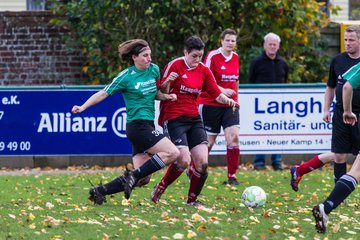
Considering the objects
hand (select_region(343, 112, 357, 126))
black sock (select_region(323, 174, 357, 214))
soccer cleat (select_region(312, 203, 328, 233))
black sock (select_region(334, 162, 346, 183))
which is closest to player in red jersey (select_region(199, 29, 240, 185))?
black sock (select_region(334, 162, 346, 183))

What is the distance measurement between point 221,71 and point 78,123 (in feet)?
12.3

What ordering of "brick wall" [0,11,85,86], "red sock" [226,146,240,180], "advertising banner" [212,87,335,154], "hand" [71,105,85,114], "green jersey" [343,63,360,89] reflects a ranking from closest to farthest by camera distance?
1. "green jersey" [343,63,360,89]
2. "hand" [71,105,85,114]
3. "red sock" [226,146,240,180]
4. "advertising banner" [212,87,335,154]
5. "brick wall" [0,11,85,86]

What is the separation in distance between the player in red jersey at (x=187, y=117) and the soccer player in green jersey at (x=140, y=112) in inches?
9.1

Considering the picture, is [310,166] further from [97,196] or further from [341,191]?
[341,191]

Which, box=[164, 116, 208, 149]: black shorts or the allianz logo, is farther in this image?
the allianz logo

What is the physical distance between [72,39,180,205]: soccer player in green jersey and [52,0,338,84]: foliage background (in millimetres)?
7838

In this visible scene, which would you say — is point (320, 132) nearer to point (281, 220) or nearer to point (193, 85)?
point (193, 85)

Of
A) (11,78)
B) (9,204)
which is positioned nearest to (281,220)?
(9,204)

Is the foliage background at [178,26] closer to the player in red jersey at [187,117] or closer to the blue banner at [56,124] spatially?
the blue banner at [56,124]

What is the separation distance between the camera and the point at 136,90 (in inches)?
468

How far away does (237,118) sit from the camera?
599 inches

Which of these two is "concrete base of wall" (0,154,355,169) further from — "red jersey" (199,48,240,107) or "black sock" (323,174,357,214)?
"black sock" (323,174,357,214)

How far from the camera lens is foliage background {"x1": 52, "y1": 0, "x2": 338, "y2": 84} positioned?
66.0 ft

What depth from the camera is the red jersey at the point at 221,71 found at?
15.0m
